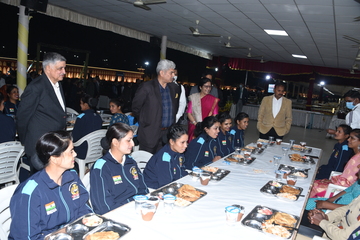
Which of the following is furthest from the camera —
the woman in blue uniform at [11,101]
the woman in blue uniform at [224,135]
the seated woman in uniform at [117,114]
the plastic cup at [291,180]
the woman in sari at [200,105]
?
the woman in blue uniform at [11,101]

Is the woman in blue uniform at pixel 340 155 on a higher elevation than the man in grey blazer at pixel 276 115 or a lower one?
lower

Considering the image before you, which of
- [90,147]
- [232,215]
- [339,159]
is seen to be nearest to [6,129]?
[90,147]

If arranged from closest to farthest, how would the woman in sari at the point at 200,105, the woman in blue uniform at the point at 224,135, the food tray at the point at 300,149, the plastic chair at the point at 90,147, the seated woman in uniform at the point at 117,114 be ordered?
the plastic chair at the point at 90,147 → the woman in blue uniform at the point at 224,135 → the food tray at the point at 300,149 → the seated woman in uniform at the point at 117,114 → the woman in sari at the point at 200,105

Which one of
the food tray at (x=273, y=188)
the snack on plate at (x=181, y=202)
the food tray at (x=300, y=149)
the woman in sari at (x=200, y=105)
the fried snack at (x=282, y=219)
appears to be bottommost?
the snack on plate at (x=181, y=202)

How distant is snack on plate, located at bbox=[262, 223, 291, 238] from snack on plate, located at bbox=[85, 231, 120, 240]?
0.78 metres

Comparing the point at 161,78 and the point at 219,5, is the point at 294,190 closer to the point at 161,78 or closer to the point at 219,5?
the point at 161,78

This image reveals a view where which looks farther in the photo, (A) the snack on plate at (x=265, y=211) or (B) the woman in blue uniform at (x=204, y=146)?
(B) the woman in blue uniform at (x=204, y=146)

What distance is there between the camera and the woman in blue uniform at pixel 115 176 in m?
1.93

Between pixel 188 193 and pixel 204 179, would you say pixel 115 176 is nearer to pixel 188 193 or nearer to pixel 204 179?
pixel 188 193

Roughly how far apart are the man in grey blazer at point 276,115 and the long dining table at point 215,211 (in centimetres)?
210

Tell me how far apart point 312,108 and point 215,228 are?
1393 cm

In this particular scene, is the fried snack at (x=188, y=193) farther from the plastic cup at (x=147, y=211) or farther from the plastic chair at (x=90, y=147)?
the plastic chair at (x=90, y=147)

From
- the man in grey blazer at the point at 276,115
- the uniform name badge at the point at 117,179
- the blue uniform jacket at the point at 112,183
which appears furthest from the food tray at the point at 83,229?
the man in grey blazer at the point at 276,115

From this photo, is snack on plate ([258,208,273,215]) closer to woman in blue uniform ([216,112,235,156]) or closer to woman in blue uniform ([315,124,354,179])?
woman in blue uniform ([216,112,235,156])
